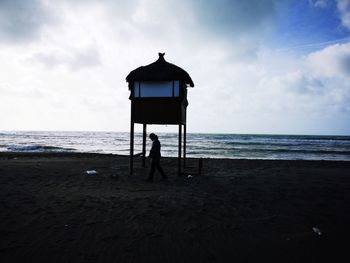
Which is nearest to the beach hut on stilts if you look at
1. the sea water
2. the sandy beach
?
the sandy beach

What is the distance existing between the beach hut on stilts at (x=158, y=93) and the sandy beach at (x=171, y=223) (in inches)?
134

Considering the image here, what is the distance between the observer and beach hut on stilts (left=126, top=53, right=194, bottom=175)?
1166 cm

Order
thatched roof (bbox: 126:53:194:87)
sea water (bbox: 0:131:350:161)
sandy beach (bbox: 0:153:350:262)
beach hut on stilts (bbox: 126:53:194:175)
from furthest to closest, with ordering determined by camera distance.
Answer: sea water (bbox: 0:131:350:161)
beach hut on stilts (bbox: 126:53:194:175)
thatched roof (bbox: 126:53:194:87)
sandy beach (bbox: 0:153:350:262)

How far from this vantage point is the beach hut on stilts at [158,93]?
38.3 ft

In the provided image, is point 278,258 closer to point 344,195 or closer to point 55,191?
point 344,195

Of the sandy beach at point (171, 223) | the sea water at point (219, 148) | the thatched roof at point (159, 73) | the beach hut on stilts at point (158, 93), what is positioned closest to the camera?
the sandy beach at point (171, 223)

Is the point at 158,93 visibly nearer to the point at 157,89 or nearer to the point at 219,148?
the point at 157,89

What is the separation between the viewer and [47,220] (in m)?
5.79

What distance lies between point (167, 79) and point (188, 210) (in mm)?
6556

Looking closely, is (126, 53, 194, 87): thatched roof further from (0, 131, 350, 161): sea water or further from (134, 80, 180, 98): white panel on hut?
(0, 131, 350, 161): sea water

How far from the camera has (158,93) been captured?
1191 cm

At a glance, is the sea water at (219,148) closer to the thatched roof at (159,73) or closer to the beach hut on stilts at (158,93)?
the beach hut on stilts at (158,93)

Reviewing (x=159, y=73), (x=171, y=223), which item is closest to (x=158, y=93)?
(x=159, y=73)

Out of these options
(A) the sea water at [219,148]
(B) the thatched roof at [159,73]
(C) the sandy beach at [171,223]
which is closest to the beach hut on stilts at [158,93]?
(B) the thatched roof at [159,73]
